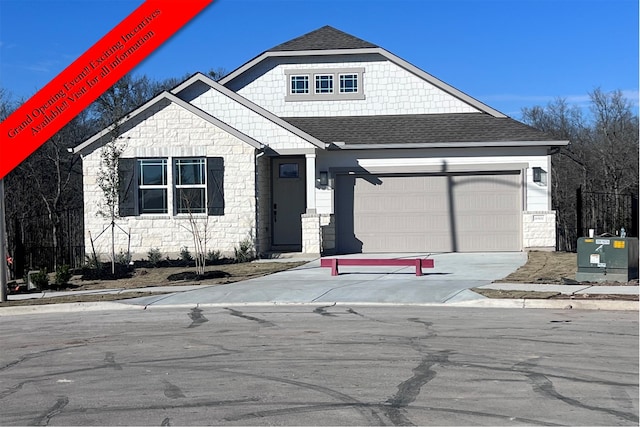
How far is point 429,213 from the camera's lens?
23281mm

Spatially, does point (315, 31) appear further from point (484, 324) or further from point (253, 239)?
point (484, 324)

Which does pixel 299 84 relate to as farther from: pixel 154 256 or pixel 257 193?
pixel 154 256

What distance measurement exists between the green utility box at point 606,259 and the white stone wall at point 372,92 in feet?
35.4

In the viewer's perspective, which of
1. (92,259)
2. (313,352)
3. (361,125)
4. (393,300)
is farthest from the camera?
(361,125)

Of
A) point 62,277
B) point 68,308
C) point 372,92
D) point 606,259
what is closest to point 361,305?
point 606,259

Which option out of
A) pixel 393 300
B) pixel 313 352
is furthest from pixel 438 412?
pixel 393 300

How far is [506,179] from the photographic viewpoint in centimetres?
2300

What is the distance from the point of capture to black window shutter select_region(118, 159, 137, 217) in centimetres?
2195

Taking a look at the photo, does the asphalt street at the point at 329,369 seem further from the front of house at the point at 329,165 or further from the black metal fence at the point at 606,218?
the black metal fence at the point at 606,218

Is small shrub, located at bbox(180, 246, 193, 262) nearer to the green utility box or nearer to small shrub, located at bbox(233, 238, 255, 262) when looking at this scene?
small shrub, located at bbox(233, 238, 255, 262)

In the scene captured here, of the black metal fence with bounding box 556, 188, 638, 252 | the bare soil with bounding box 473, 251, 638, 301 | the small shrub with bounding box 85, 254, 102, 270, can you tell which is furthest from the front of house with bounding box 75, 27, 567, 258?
the black metal fence with bounding box 556, 188, 638, 252

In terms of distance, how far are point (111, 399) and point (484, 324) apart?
593 centimetres

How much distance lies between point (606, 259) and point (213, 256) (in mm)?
10778

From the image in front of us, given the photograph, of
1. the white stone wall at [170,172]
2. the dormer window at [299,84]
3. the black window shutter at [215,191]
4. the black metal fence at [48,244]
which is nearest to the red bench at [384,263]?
the white stone wall at [170,172]
